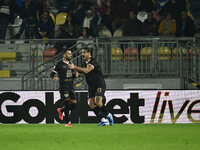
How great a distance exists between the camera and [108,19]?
A: 20.8 meters

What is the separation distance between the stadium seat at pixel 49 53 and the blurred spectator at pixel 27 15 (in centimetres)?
202

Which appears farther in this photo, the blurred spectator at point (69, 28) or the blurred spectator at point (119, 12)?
the blurred spectator at point (119, 12)

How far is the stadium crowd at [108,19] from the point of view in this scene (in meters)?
20.0

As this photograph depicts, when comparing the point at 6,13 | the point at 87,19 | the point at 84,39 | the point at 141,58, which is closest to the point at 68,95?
the point at 84,39

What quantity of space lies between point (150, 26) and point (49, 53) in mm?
3810

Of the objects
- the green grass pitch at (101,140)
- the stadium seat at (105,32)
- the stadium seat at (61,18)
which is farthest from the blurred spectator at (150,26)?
the green grass pitch at (101,140)

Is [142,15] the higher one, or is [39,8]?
[39,8]

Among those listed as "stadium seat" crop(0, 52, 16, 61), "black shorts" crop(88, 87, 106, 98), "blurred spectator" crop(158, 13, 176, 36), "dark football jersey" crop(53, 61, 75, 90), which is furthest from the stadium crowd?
"black shorts" crop(88, 87, 106, 98)

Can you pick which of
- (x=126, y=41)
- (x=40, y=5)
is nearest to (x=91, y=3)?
(x=40, y=5)

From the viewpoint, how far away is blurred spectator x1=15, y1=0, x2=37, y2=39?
20844 millimetres

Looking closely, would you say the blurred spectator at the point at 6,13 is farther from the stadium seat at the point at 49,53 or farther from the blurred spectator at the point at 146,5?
the blurred spectator at the point at 146,5

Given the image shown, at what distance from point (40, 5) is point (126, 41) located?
461cm

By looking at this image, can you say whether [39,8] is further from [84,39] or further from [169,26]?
[169,26]

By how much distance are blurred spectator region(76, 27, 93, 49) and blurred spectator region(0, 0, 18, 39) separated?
123 inches
